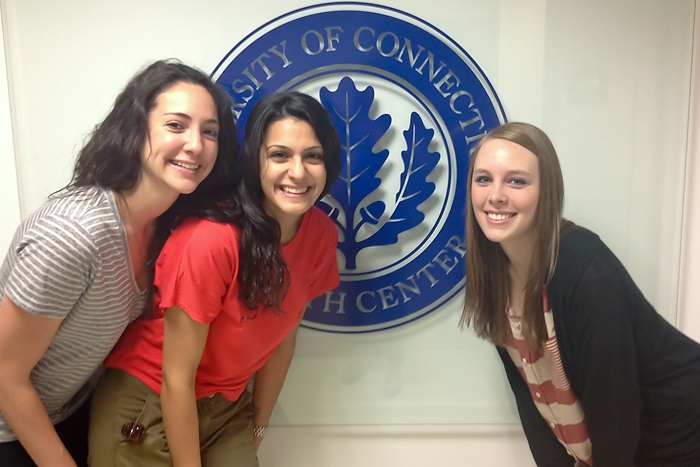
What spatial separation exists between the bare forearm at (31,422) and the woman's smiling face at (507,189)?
49.8 inches

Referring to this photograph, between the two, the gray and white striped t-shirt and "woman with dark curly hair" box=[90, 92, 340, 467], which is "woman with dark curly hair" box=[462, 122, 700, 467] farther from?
the gray and white striped t-shirt

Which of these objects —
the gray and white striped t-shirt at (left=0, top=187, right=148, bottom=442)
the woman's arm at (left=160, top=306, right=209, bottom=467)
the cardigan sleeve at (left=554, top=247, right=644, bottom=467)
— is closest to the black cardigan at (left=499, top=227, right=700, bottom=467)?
the cardigan sleeve at (left=554, top=247, right=644, bottom=467)

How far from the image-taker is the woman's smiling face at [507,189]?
1189 mm

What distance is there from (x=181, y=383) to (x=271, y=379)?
1.25 feet

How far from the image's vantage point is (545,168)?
1.20m

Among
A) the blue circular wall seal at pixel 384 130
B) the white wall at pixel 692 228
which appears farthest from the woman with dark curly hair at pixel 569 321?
the white wall at pixel 692 228

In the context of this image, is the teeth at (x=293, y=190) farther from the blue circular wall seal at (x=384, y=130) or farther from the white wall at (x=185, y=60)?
the white wall at (x=185, y=60)

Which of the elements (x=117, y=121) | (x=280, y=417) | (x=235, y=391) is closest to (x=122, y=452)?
(x=235, y=391)

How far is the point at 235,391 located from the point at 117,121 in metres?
0.85

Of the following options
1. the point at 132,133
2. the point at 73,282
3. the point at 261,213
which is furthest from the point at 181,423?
the point at 132,133

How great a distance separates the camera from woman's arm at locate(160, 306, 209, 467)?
1141 mm

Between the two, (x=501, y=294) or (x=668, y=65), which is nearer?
(x=501, y=294)

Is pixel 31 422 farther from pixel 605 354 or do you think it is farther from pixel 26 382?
pixel 605 354

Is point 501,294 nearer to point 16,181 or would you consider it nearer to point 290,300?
point 290,300
